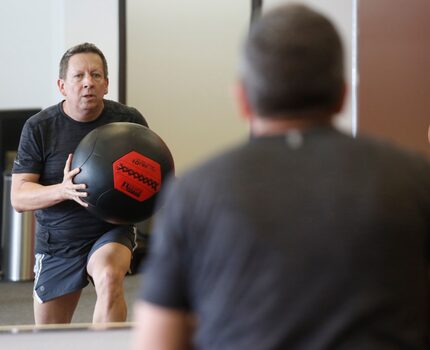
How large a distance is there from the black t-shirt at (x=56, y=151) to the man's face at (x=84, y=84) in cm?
4

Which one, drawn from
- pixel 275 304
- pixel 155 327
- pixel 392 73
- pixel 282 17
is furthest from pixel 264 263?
pixel 392 73

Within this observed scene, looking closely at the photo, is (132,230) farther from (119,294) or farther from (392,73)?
(392,73)

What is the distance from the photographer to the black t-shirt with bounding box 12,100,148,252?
91.3 inches

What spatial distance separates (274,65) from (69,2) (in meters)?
1.47

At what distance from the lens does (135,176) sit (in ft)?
6.82

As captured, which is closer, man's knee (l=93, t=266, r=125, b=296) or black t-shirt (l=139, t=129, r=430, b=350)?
black t-shirt (l=139, t=129, r=430, b=350)

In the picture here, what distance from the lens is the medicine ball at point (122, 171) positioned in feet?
6.81

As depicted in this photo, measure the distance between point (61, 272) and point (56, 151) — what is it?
38 centimetres

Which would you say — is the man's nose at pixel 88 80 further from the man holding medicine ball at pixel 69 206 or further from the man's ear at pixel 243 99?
the man's ear at pixel 243 99

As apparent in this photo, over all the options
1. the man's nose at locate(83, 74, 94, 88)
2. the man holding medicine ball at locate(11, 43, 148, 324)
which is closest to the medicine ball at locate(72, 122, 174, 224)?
the man holding medicine ball at locate(11, 43, 148, 324)

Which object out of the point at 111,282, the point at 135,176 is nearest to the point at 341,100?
the point at 135,176

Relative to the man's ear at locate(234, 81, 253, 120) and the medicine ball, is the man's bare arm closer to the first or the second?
the medicine ball

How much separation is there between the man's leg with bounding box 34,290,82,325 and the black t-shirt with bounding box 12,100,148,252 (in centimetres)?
22

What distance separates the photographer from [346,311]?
0.90 m
